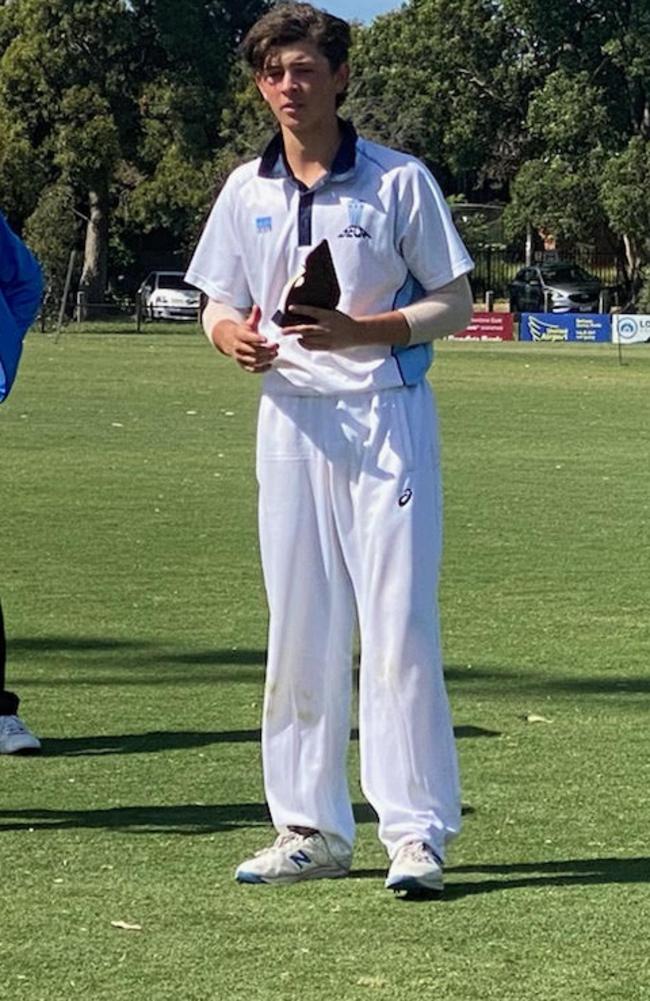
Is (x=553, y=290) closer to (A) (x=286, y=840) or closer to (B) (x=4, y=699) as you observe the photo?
(B) (x=4, y=699)

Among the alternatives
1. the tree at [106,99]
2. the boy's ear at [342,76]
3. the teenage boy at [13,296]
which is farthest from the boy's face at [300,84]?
the tree at [106,99]

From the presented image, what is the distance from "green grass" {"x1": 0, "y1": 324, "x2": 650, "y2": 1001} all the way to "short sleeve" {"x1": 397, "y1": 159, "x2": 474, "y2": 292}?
1.59 metres

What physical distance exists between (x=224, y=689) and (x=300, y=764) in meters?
3.18

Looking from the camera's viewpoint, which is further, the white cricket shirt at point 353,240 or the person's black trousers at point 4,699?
the person's black trousers at point 4,699

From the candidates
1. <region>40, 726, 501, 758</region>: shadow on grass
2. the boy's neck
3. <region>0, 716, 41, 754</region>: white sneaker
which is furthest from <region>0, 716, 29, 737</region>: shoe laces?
the boy's neck

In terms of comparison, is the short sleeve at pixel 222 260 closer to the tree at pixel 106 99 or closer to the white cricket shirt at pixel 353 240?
the white cricket shirt at pixel 353 240

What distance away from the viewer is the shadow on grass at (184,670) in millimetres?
8852

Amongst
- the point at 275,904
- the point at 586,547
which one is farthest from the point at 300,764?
the point at 586,547

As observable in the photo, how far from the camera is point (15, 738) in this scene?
7254 millimetres

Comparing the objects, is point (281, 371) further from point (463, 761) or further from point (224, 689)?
point (224, 689)

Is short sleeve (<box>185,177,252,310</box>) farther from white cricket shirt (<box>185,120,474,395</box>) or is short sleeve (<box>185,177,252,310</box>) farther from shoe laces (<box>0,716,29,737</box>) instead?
shoe laces (<box>0,716,29,737</box>)

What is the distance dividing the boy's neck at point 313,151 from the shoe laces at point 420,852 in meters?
1.69

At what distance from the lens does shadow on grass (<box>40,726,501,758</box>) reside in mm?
7398

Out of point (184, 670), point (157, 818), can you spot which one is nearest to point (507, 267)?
point (184, 670)
